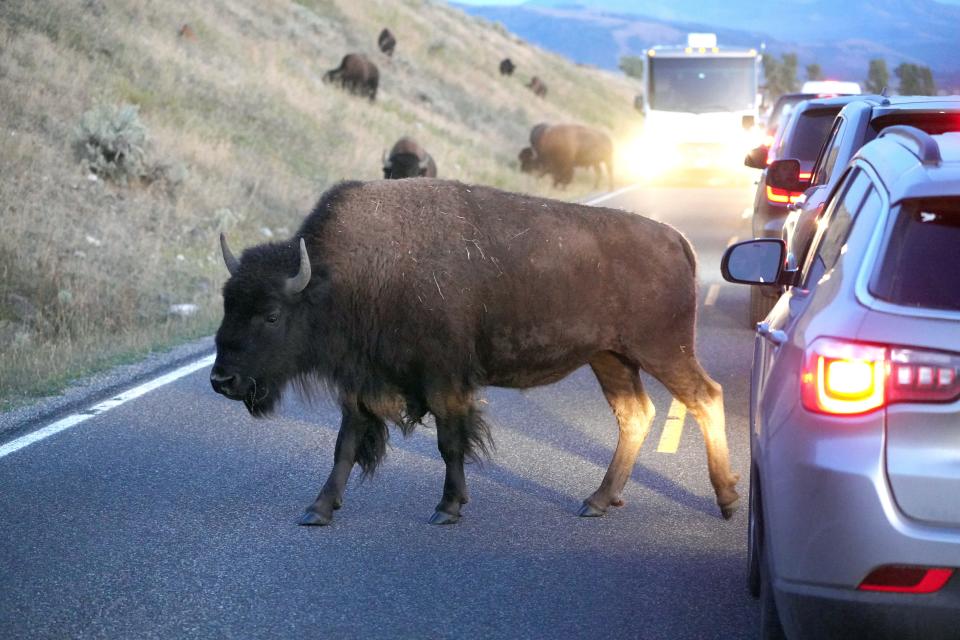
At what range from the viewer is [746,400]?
9.34 meters

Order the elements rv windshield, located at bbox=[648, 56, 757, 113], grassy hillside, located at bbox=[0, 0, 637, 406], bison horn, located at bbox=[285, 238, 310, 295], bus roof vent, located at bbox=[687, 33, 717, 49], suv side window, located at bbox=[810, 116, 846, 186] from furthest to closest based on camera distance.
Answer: bus roof vent, located at bbox=[687, 33, 717, 49] → rv windshield, located at bbox=[648, 56, 757, 113] → grassy hillside, located at bbox=[0, 0, 637, 406] → suv side window, located at bbox=[810, 116, 846, 186] → bison horn, located at bbox=[285, 238, 310, 295]

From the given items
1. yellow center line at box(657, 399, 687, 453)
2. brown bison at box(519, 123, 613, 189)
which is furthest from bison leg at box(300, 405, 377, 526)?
brown bison at box(519, 123, 613, 189)

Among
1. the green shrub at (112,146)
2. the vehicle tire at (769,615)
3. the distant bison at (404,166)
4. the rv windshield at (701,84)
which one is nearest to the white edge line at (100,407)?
the vehicle tire at (769,615)

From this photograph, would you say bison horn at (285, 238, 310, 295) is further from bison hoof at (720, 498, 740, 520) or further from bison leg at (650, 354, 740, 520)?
bison hoof at (720, 498, 740, 520)

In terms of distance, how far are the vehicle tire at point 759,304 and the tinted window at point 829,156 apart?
1927 mm

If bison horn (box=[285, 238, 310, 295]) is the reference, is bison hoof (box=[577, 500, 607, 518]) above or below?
below

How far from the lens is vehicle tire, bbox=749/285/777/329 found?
38.0 feet

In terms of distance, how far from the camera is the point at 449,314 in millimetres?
6566

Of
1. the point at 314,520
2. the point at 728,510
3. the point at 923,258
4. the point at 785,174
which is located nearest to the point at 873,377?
the point at 923,258

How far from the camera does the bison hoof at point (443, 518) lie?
6.46 meters

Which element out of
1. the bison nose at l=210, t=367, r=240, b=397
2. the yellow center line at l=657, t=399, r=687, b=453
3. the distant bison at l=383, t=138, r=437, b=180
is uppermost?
the bison nose at l=210, t=367, r=240, b=397

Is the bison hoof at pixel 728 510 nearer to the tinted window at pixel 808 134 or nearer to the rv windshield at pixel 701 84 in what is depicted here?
the tinted window at pixel 808 134

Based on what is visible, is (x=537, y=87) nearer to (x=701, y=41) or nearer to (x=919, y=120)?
(x=701, y=41)

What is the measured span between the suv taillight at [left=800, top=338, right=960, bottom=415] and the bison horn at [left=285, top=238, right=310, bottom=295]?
10.7 ft
